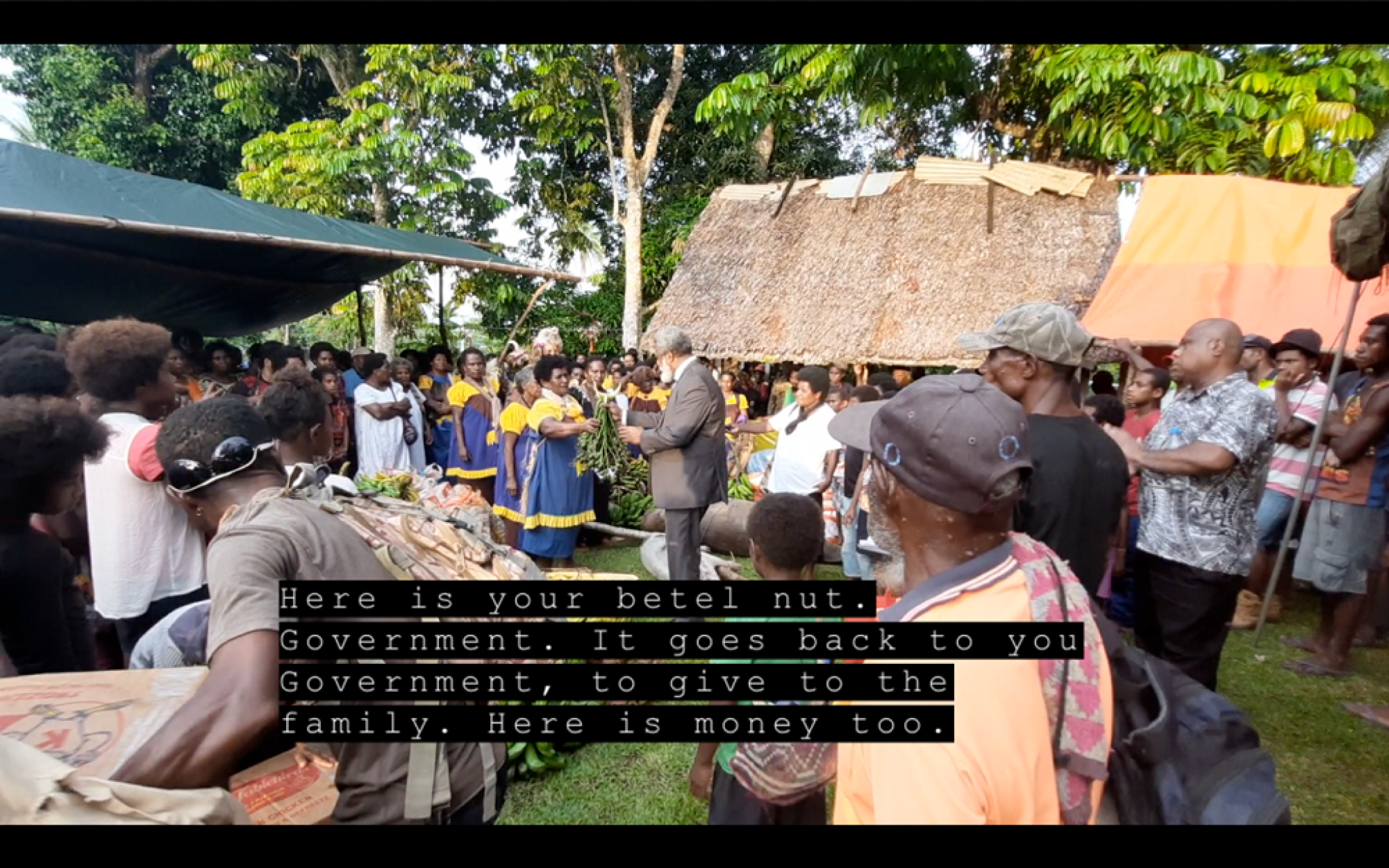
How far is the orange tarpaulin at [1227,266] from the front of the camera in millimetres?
5410

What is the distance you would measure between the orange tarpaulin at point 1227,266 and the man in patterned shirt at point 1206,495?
317 centimetres

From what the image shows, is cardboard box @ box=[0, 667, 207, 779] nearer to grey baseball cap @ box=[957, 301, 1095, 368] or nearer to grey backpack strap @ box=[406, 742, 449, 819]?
grey backpack strap @ box=[406, 742, 449, 819]

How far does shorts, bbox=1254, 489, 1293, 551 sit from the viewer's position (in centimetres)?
462

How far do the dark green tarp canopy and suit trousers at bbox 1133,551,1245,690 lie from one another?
6.14 metres

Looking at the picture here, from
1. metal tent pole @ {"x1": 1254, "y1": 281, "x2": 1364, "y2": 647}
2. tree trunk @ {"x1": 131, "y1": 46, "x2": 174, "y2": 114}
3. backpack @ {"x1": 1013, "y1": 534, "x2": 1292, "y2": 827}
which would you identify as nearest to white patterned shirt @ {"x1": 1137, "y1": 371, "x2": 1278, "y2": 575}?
metal tent pole @ {"x1": 1254, "y1": 281, "x2": 1364, "y2": 647}

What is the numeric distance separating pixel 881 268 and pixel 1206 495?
23.6 feet

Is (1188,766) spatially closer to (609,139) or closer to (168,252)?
(168,252)

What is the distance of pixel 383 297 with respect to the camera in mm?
10219

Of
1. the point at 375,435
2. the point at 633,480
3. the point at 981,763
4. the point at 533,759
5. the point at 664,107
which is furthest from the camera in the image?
the point at 664,107

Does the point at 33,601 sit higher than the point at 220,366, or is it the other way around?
the point at 220,366

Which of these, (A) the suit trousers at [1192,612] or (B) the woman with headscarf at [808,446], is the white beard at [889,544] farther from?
(B) the woman with headscarf at [808,446]

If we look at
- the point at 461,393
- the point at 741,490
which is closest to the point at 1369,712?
the point at 741,490
